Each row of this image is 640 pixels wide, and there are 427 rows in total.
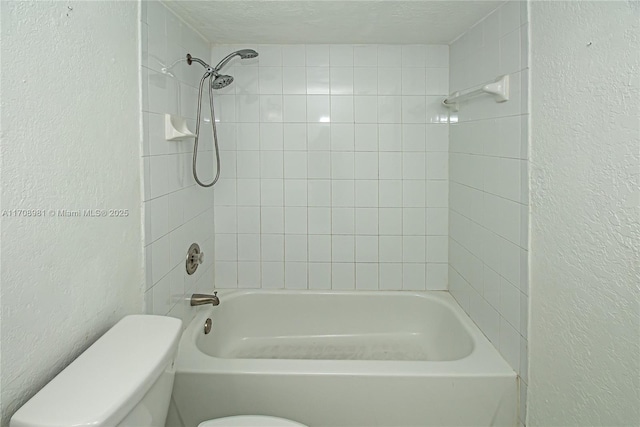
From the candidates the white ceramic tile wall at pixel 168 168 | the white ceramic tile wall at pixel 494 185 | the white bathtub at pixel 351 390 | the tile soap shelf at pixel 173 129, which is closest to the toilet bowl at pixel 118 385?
the white bathtub at pixel 351 390

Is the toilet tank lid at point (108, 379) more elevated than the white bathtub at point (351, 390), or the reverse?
the toilet tank lid at point (108, 379)

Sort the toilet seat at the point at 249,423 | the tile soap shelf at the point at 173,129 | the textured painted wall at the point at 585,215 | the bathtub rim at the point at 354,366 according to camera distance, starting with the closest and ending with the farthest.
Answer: the textured painted wall at the point at 585,215 < the toilet seat at the point at 249,423 < the bathtub rim at the point at 354,366 < the tile soap shelf at the point at 173,129

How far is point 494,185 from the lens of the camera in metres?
1.93

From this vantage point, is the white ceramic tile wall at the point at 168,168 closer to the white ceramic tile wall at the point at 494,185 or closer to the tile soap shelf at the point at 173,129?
the tile soap shelf at the point at 173,129

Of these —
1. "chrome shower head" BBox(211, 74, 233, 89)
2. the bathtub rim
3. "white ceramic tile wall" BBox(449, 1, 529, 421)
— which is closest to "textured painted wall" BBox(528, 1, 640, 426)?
"white ceramic tile wall" BBox(449, 1, 529, 421)

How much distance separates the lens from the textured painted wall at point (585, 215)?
109 cm

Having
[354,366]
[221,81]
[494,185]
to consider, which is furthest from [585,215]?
[221,81]

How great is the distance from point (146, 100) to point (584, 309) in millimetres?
1631

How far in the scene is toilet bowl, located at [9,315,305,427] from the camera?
93cm

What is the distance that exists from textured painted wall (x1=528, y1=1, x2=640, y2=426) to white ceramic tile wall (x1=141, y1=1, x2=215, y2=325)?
1.42m

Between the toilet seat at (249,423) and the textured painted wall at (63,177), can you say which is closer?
the textured painted wall at (63,177)

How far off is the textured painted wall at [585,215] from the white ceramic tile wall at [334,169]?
1.11 meters

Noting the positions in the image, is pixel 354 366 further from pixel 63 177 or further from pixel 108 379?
pixel 63 177

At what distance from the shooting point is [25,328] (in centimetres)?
104
